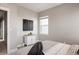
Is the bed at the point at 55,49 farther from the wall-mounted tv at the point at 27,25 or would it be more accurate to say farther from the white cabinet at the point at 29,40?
the wall-mounted tv at the point at 27,25

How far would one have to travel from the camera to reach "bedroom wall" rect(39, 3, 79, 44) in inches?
58.7

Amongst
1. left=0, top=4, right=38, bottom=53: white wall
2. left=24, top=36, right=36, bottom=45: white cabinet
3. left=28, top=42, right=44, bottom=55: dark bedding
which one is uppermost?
left=0, top=4, right=38, bottom=53: white wall

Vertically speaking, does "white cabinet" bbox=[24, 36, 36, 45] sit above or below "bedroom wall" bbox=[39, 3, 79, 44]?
below

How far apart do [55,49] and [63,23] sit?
21.2 inches

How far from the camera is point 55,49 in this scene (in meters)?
1.49

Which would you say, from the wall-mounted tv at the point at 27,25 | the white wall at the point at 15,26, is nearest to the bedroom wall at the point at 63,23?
the wall-mounted tv at the point at 27,25

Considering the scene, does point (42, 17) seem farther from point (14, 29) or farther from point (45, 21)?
point (14, 29)

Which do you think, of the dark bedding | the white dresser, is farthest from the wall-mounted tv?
the dark bedding

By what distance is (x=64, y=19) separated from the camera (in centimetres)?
159

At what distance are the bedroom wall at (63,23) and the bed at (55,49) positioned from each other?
0.09m

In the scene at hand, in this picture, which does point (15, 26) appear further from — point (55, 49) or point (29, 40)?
point (55, 49)

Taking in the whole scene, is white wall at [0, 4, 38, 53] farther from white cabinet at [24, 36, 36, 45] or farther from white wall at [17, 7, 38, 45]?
white cabinet at [24, 36, 36, 45]

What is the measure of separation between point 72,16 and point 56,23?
0.33m

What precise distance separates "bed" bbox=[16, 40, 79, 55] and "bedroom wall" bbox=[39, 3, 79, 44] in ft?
0.29
